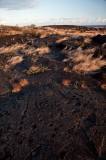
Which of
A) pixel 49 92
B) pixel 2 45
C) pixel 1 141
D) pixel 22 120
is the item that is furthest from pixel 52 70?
pixel 2 45

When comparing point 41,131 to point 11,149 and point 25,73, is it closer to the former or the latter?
point 11,149

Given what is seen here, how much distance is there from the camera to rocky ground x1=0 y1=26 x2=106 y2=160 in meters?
7.67

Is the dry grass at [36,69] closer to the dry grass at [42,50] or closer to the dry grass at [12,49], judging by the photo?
the dry grass at [42,50]

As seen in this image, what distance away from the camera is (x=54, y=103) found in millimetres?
10258

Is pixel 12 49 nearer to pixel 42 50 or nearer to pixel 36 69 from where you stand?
pixel 42 50

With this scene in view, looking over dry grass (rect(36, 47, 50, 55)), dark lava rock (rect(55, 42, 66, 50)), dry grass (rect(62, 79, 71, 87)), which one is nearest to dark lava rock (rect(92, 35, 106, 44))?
dark lava rock (rect(55, 42, 66, 50))

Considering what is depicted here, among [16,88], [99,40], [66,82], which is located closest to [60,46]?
[99,40]

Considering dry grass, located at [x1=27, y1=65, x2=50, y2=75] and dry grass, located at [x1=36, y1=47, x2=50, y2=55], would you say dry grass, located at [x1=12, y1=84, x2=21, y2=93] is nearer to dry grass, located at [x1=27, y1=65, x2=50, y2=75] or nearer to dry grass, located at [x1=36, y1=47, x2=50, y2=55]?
dry grass, located at [x1=27, y1=65, x2=50, y2=75]

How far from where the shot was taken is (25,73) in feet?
45.0

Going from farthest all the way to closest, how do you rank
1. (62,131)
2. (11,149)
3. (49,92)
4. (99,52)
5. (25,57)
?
(25,57) → (99,52) → (49,92) → (62,131) → (11,149)

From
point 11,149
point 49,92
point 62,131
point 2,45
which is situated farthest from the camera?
point 2,45

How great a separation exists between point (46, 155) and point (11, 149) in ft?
4.24

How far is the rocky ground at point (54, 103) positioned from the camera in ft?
25.2

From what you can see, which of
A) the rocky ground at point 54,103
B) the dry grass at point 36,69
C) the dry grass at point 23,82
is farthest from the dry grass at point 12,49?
the dry grass at point 23,82
